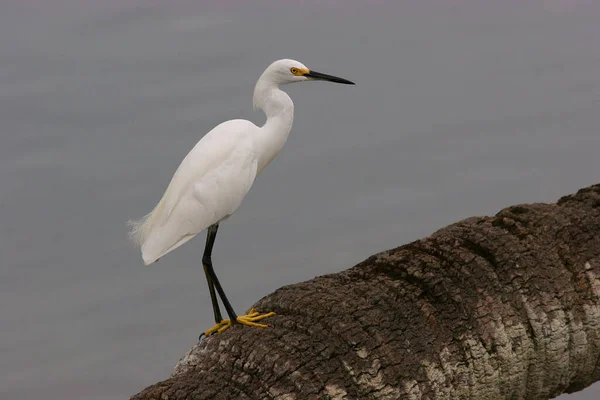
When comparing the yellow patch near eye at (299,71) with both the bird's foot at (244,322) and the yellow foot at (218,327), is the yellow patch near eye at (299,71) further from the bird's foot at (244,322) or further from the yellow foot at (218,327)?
the yellow foot at (218,327)

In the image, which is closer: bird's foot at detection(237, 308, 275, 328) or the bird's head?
bird's foot at detection(237, 308, 275, 328)

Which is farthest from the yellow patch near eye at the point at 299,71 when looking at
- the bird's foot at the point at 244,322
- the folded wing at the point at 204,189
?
the bird's foot at the point at 244,322

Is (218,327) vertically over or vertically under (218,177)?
→ under

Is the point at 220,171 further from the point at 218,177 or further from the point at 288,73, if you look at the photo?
the point at 288,73

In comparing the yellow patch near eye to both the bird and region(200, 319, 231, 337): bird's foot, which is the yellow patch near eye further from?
region(200, 319, 231, 337): bird's foot

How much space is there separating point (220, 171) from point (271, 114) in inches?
28.7

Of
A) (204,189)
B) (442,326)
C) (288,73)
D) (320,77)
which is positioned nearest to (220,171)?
(204,189)

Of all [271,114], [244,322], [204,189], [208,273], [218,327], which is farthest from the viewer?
[271,114]

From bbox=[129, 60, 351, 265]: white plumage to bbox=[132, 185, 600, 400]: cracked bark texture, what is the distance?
3.01ft

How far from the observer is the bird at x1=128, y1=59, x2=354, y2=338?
9562 millimetres

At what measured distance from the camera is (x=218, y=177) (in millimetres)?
9594

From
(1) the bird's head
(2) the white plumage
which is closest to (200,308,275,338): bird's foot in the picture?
(2) the white plumage

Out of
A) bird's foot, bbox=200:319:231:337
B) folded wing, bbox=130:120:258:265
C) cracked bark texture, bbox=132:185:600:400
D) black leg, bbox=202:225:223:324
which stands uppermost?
folded wing, bbox=130:120:258:265

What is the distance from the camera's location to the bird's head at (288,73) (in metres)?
9.82
